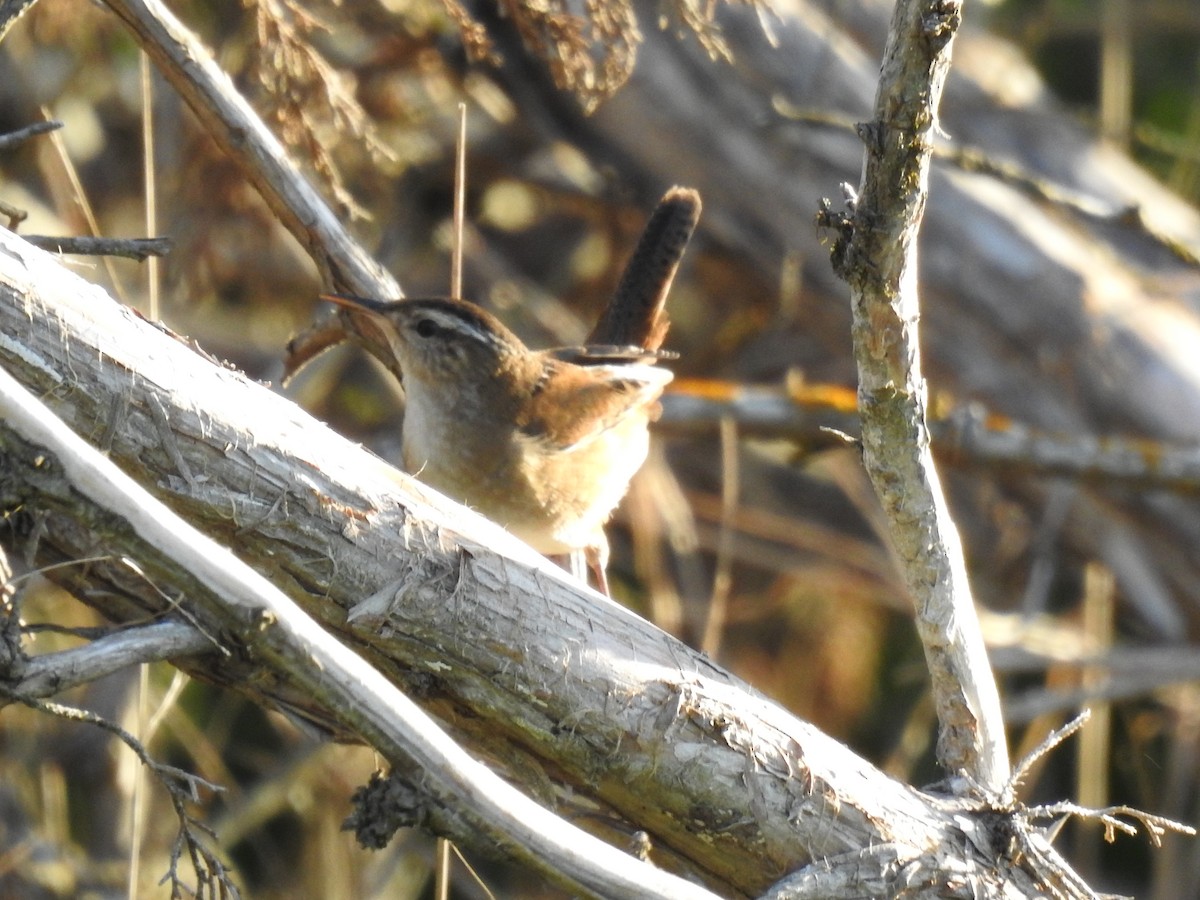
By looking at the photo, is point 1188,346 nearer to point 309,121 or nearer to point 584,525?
point 584,525

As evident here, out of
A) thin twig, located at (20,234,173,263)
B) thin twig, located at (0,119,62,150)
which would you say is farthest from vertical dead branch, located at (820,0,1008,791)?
thin twig, located at (0,119,62,150)

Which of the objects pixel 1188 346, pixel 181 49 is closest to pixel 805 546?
pixel 1188 346

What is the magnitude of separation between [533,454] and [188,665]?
1358 mm

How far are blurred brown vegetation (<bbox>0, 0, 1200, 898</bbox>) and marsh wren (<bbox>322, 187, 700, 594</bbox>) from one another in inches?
24.3

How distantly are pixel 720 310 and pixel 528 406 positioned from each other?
7.16ft

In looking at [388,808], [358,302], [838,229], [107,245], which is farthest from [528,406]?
[388,808]

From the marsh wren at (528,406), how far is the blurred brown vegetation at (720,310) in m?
0.62

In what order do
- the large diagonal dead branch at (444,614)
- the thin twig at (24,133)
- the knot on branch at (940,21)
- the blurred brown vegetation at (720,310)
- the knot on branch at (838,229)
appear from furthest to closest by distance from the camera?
the blurred brown vegetation at (720,310), the thin twig at (24,133), the large diagonal dead branch at (444,614), the knot on branch at (838,229), the knot on branch at (940,21)

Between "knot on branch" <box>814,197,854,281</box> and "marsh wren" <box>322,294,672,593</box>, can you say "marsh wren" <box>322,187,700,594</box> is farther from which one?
"knot on branch" <box>814,197,854,281</box>

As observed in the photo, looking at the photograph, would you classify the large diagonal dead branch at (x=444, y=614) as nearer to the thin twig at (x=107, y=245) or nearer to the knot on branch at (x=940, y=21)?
the thin twig at (x=107, y=245)

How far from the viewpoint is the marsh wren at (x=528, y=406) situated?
3.07m

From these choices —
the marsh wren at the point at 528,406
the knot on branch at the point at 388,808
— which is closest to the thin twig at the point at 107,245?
the marsh wren at the point at 528,406

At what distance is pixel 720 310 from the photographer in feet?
17.4

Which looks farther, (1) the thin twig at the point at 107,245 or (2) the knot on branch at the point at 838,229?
(1) the thin twig at the point at 107,245
